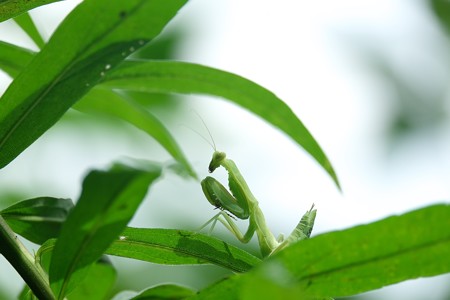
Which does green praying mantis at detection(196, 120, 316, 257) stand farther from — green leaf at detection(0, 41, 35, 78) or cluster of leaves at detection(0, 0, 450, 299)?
green leaf at detection(0, 41, 35, 78)

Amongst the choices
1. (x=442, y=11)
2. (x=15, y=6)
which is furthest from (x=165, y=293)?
(x=442, y=11)

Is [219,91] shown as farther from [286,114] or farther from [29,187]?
[29,187]

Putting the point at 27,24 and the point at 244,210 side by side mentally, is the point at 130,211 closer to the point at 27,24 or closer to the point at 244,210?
the point at 27,24

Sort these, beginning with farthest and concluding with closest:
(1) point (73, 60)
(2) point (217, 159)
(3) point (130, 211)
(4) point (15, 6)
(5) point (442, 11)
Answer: (5) point (442, 11)
(2) point (217, 159)
(4) point (15, 6)
(1) point (73, 60)
(3) point (130, 211)

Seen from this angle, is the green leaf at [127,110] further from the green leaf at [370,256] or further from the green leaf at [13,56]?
the green leaf at [370,256]

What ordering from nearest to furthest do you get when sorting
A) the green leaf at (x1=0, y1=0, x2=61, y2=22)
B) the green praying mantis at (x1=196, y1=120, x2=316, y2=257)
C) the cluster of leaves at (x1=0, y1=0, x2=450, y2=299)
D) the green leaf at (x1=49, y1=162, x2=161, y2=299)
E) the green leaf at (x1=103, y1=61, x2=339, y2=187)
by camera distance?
the green leaf at (x1=49, y1=162, x2=161, y2=299)
the cluster of leaves at (x1=0, y1=0, x2=450, y2=299)
the green leaf at (x1=0, y1=0, x2=61, y2=22)
the green leaf at (x1=103, y1=61, x2=339, y2=187)
the green praying mantis at (x1=196, y1=120, x2=316, y2=257)

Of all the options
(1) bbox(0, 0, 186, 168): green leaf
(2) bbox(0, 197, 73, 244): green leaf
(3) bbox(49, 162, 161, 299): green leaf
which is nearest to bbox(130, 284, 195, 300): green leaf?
(3) bbox(49, 162, 161, 299): green leaf
